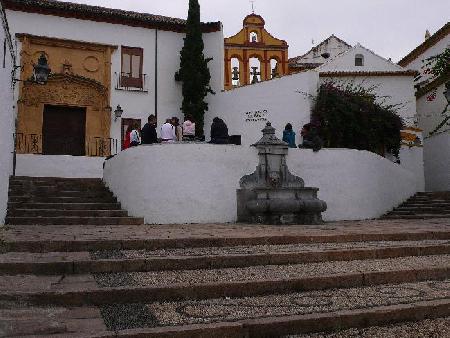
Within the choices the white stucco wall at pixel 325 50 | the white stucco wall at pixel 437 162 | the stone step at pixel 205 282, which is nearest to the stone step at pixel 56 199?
the stone step at pixel 205 282

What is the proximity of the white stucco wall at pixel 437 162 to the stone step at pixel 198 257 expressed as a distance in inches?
602

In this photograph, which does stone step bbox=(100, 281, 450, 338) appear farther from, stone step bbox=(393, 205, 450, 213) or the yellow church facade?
the yellow church facade

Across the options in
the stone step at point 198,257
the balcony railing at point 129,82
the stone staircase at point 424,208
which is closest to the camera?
the stone step at point 198,257

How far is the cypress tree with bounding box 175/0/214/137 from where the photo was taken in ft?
64.6

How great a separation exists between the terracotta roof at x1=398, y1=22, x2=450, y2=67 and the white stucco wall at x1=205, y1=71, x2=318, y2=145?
11.0 meters

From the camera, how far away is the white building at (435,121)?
20.5m

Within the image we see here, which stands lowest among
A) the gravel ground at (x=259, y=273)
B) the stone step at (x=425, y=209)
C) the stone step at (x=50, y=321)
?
the stone step at (x=50, y=321)

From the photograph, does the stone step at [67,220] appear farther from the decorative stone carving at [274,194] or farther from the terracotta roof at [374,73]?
the terracotta roof at [374,73]

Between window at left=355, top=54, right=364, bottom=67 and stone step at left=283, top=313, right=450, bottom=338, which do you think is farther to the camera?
window at left=355, top=54, right=364, bottom=67

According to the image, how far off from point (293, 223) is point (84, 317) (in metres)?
6.85

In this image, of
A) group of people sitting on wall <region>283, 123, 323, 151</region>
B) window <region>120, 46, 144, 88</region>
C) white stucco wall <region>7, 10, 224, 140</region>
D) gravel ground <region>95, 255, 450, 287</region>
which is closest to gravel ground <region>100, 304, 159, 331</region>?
gravel ground <region>95, 255, 450, 287</region>

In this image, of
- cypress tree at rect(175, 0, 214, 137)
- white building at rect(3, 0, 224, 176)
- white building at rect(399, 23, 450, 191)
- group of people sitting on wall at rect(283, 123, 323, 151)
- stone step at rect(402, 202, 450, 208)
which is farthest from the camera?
white building at rect(399, 23, 450, 191)

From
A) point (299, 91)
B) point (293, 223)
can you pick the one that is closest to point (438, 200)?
point (299, 91)

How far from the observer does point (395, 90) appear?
21688 mm
